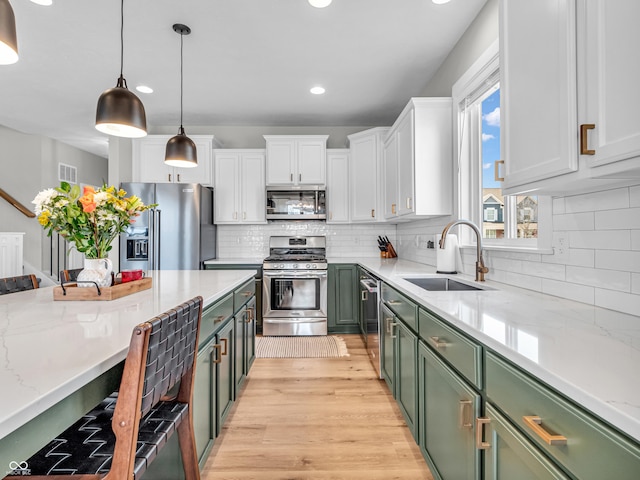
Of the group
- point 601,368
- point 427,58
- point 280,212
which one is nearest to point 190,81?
point 280,212

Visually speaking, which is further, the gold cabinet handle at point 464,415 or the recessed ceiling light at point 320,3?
the recessed ceiling light at point 320,3

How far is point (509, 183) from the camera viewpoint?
1.50 metres

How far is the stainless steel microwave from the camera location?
433 cm

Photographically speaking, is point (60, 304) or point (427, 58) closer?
point (60, 304)

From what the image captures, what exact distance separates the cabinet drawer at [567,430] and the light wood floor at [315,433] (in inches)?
41.7

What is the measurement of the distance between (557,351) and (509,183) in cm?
87

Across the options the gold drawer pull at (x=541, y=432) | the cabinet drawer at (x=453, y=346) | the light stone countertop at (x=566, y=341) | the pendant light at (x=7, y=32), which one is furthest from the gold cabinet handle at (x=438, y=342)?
the pendant light at (x=7, y=32)

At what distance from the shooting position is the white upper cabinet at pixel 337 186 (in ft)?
14.4

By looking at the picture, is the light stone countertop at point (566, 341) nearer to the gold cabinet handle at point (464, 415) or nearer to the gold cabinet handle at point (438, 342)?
the gold cabinet handle at point (438, 342)

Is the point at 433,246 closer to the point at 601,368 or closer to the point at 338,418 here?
the point at 338,418

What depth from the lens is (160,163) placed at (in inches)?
169

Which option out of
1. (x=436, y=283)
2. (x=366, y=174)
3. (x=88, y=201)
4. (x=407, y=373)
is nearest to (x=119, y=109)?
(x=88, y=201)

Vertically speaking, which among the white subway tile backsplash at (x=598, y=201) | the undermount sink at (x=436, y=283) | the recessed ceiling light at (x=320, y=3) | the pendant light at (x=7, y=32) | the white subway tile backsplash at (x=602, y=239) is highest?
the recessed ceiling light at (x=320, y=3)

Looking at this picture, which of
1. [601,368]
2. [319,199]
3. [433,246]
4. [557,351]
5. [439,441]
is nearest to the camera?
[601,368]
